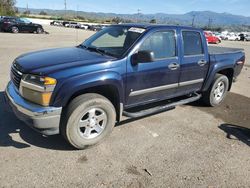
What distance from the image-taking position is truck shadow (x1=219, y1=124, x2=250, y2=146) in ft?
15.5

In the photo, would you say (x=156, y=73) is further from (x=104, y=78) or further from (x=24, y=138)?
(x=24, y=138)

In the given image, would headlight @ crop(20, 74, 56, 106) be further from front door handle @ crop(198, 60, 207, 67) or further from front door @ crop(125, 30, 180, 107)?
front door handle @ crop(198, 60, 207, 67)

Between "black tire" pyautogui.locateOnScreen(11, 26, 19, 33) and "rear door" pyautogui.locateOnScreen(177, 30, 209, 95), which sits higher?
"black tire" pyautogui.locateOnScreen(11, 26, 19, 33)

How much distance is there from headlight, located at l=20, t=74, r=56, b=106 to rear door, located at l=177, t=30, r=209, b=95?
8.55 feet

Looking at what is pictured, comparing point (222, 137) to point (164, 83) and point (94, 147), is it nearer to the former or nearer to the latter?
point (164, 83)

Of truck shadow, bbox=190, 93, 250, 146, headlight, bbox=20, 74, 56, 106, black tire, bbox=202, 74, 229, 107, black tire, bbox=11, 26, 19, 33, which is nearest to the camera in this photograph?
headlight, bbox=20, 74, 56, 106

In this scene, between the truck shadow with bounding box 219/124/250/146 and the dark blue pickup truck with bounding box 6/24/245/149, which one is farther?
the truck shadow with bounding box 219/124/250/146

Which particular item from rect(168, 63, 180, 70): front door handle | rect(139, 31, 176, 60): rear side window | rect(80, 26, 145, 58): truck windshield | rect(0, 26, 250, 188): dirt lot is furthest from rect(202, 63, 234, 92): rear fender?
rect(80, 26, 145, 58): truck windshield

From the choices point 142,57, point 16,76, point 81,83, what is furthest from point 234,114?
point 16,76

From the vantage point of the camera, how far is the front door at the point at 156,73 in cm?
428

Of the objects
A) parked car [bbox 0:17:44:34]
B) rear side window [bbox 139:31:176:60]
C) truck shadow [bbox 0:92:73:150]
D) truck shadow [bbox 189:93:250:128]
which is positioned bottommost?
truck shadow [bbox 189:93:250:128]

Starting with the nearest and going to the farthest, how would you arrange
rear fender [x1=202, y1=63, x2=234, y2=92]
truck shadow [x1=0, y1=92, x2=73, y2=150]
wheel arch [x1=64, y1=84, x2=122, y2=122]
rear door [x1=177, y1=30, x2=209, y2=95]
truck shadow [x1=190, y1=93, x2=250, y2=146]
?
1. wheel arch [x1=64, y1=84, x2=122, y2=122]
2. truck shadow [x1=0, y1=92, x2=73, y2=150]
3. truck shadow [x1=190, y1=93, x2=250, y2=146]
4. rear door [x1=177, y1=30, x2=209, y2=95]
5. rear fender [x1=202, y1=63, x2=234, y2=92]

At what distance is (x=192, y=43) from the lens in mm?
5250

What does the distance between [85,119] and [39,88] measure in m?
0.85
